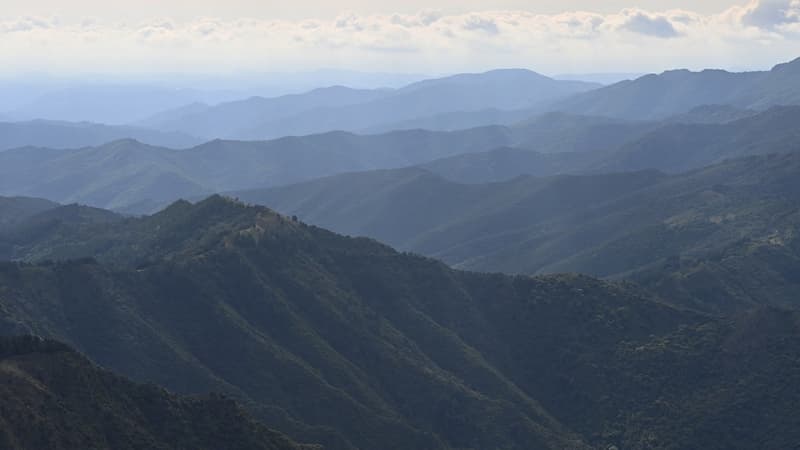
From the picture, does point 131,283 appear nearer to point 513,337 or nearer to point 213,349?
point 213,349

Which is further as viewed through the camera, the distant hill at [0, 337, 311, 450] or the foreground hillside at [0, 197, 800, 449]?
the foreground hillside at [0, 197, 800, 449]

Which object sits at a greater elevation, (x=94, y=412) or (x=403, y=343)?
(x=94, y=412)

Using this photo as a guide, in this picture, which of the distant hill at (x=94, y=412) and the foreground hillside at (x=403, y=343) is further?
the foreground hillside at (x=403, y=343)

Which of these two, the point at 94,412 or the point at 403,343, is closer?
the point at 94,412
